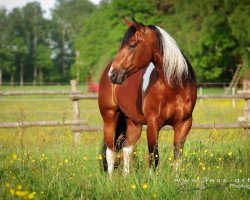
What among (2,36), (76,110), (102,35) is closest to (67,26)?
(2,36)

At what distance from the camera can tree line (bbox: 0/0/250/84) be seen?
28.9 m

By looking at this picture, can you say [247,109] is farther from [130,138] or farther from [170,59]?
[170,59]

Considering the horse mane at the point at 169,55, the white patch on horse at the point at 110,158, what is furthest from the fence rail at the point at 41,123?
the horse mane at the point at 169,55

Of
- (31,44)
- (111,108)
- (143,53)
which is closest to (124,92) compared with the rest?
(111,108)

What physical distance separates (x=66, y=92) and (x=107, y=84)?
3.90m

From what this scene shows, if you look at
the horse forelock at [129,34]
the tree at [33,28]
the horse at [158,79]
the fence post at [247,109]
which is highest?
the tree at [33,28]

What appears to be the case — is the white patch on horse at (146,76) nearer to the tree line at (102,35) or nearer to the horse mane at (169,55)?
the horse mane at (169,55)

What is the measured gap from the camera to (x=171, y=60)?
4727mm

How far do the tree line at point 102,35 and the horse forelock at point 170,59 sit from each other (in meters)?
1.37

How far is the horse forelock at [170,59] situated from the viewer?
473 centimetres

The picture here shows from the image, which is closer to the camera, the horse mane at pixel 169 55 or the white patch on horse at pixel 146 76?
the horse mane at pixel 169 55

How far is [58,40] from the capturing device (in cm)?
7569

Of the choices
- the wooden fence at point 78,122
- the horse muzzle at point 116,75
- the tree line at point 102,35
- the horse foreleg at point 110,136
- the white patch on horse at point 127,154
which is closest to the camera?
the horse muzzle at point 116,75

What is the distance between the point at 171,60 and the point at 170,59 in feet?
0.05
